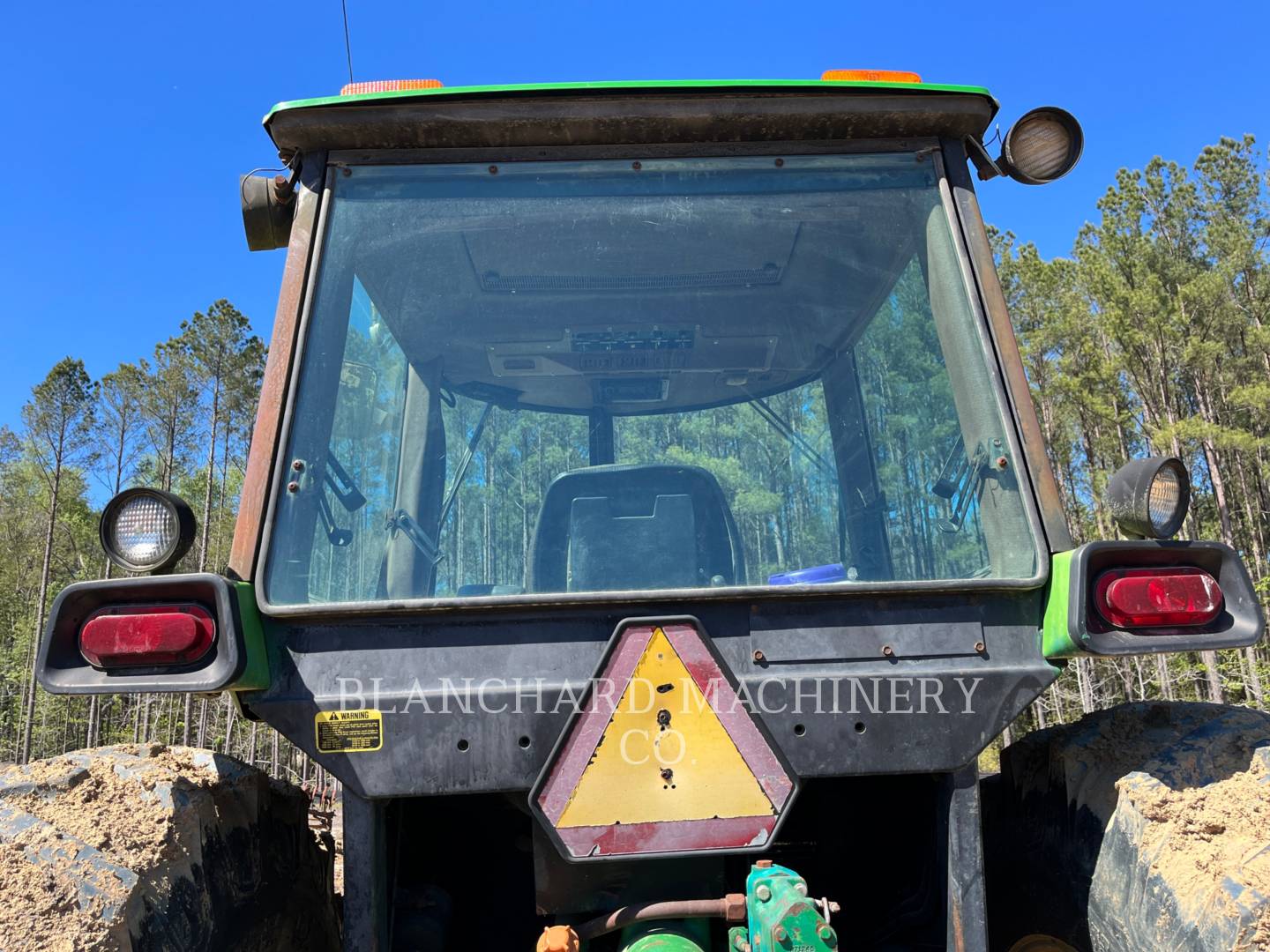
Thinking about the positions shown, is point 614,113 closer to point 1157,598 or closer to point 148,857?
point 1157,598

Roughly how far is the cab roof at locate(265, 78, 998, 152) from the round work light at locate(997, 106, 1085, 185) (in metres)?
0.10

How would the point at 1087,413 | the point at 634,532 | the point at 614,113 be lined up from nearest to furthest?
the point at 634,532 → the point at 614,113 → the point at 1087,413

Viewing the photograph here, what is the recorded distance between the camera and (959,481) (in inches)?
87.0

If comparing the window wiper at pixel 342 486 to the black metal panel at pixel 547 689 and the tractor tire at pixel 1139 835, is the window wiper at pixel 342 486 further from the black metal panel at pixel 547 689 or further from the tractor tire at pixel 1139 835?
the tractor tire at pixel 1139 835

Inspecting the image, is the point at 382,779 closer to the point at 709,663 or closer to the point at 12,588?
the point at 709,663

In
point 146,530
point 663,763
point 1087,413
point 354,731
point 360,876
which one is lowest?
point 360,876

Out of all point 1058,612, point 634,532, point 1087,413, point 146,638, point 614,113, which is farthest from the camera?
point 1087,413

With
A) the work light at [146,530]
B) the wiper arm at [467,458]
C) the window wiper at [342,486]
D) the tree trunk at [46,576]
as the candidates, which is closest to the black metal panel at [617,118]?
the wiper arm at [467,458]

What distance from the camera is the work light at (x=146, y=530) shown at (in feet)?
6.21

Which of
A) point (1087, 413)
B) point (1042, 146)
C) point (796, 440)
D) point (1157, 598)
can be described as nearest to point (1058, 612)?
point (1157, 598)

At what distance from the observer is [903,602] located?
1.98m

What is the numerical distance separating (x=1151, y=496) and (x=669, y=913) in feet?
4.02

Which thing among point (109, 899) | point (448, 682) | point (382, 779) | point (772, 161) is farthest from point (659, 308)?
point (109, 899)

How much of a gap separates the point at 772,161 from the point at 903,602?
1.09 m
